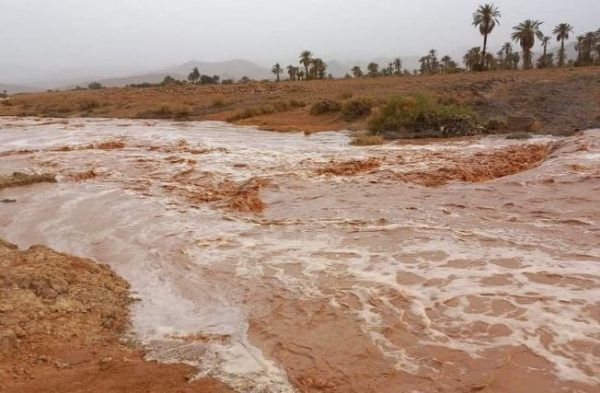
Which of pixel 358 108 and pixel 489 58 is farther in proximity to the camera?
pixel 489 58

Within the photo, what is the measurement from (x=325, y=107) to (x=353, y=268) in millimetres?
16934

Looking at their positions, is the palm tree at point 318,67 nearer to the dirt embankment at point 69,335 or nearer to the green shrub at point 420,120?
the green shrub at point 420,120

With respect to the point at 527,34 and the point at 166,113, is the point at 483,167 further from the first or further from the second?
the point at 527,34

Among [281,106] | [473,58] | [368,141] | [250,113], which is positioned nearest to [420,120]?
[368,141]

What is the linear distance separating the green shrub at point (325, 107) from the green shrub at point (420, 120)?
4.93 metres

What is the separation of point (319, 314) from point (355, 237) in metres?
2.31

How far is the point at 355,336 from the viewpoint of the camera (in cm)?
448

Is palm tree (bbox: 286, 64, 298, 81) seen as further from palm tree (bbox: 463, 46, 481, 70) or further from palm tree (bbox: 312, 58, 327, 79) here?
palm tree (bbox: 463, 46, 481, 70)

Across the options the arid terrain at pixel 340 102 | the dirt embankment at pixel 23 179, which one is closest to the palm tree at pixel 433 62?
the arid terrain at pixel 340 102

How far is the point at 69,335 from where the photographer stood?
442cm

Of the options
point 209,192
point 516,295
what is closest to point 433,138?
point 209,192

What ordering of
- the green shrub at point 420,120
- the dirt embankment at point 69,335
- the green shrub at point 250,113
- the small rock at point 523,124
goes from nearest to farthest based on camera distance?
the dirt embankment at point 69,335
the small rock at point 523,124
the green shrub at point 420,120
the green shrub at point 250,113

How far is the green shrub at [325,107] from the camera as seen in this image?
22.1 m

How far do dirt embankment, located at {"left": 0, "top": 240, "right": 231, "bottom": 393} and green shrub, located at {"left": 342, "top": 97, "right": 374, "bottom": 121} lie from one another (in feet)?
52.9
